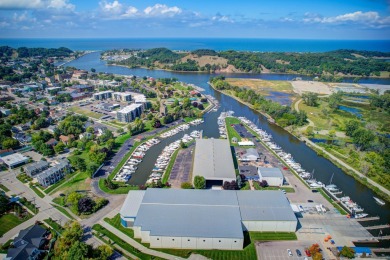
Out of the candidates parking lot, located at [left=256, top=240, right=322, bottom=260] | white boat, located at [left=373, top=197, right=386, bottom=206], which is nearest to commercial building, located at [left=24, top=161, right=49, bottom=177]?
parking lot, located at [left=256, top=240, right=322, bottom=260]

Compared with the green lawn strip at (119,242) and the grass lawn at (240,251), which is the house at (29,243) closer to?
the green lawn strip at (119,242)

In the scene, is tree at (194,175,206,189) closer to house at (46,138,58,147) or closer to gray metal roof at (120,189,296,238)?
gray metal roof at (120,189,296,238)

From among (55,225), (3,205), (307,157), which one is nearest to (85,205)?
(55,225)

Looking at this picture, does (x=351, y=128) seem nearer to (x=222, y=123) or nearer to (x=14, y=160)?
(x=222, y=123)

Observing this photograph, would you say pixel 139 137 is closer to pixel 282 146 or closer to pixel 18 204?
pixel 18 204

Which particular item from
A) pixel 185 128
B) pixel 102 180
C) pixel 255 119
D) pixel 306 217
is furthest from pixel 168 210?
pixel 255 119

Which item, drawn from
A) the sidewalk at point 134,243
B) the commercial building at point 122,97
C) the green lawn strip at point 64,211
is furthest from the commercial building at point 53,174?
the commercial building at point 122,97

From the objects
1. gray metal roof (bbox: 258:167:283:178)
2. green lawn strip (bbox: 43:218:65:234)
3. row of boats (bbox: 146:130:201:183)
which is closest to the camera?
green lawn strip (bbox: 43:218:65:234)
